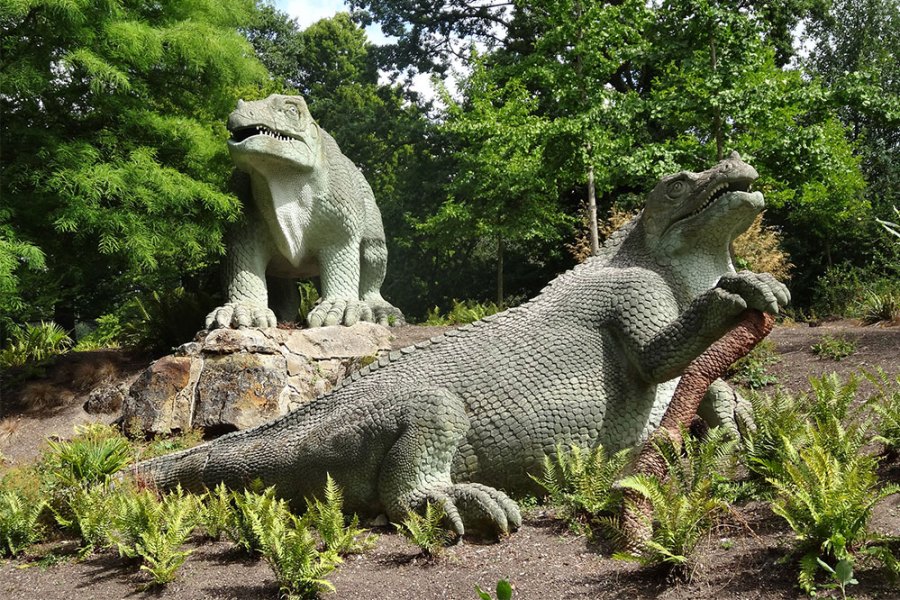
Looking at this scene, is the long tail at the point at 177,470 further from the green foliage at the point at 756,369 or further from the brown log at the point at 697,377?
the green foliage at the point at 756,369

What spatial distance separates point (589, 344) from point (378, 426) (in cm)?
136

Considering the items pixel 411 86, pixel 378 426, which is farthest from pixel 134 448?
pixel 411 86

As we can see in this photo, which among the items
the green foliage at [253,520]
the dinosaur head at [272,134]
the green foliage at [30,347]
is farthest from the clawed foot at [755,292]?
the green foliage at [30,347]

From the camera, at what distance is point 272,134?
8.19 m

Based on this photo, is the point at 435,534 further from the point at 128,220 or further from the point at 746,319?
the point at 128,220

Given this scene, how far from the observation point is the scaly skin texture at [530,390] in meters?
4.61

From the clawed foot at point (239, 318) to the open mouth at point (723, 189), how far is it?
196 inches

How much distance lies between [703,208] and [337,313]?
16.3 feet

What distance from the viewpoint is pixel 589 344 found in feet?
16.0

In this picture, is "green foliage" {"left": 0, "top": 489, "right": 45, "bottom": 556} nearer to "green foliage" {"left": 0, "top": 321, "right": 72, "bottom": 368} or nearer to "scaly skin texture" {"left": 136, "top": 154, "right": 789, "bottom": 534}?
"scaly skin texture" {"left": 136, "top": 154, "right": 789, "bottom": 534}

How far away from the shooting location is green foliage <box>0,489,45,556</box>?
16.2 feet

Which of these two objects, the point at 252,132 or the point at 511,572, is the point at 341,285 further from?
the point at 511,572

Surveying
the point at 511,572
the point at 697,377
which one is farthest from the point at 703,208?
the point at 511,572

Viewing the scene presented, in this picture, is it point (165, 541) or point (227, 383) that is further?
point (227, 383)
